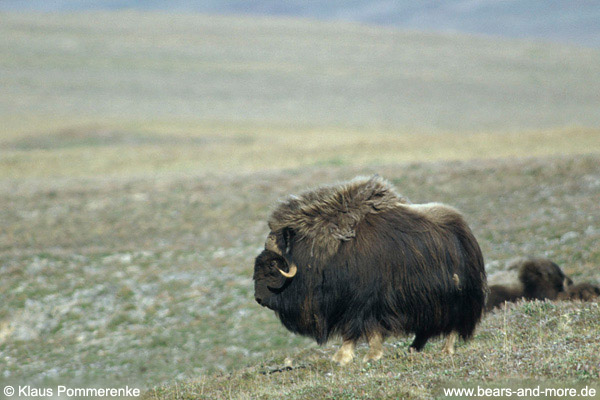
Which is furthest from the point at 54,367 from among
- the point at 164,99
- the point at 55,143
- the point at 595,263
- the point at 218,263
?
the point at 164,99

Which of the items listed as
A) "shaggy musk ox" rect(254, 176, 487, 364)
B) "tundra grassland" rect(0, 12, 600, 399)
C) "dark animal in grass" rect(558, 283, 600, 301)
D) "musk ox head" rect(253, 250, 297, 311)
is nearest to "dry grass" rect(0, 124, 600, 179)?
"tundra grassland" rect(0, 12, 600, 399)

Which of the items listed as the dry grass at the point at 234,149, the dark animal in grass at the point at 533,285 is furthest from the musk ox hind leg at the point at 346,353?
the dry grass at the point at 234,149

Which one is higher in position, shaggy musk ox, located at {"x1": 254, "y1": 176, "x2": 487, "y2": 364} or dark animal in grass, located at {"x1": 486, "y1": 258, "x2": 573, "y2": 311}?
shaggy musk ox, located at {"x1": 254, "y1": 176, "x2": 487, "y2": 364}

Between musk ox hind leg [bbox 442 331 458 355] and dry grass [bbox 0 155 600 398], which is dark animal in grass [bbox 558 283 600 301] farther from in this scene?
musk ox hind leg [bbox 442 331 458 355]

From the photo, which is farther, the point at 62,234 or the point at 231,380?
the point at 62,234

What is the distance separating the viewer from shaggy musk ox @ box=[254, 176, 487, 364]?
640 centimetres

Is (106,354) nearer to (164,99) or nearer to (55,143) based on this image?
(55,143)

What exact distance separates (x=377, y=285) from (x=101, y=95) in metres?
60.4

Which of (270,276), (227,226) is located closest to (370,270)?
(270,276)

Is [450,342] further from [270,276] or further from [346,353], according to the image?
[270,276]

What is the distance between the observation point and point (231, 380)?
21.6 ft

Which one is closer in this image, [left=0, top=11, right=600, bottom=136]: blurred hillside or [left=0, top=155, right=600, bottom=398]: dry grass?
[left=0, top=155, right=600, bottom=398]: dry grass

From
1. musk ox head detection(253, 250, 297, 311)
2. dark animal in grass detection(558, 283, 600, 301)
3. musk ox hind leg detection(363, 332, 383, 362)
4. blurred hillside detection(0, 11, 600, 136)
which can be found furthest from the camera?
blurred hillside detection(0, 11, 600, 136)

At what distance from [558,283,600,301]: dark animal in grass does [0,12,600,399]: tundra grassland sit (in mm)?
940
